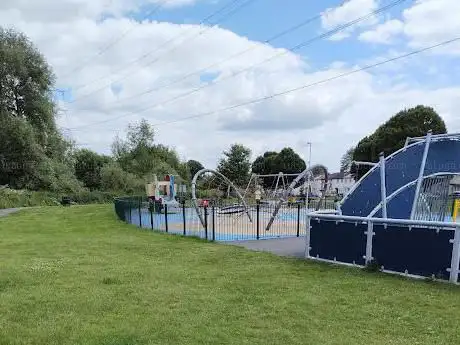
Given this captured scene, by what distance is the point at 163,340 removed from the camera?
578cm

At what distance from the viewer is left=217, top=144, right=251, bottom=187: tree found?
83.9m


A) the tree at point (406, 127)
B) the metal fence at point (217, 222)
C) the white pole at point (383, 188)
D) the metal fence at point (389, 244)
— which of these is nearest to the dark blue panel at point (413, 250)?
the metal fence at point (389, 244)

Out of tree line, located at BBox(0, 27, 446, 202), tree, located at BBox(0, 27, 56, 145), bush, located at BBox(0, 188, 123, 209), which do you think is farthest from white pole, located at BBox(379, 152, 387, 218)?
tree, located at BBox(0, 27, 56, 145)

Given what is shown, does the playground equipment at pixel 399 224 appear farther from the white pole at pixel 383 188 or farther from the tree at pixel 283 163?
the tree at pixel 283 163

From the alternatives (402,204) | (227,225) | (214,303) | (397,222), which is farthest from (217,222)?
(214,303)

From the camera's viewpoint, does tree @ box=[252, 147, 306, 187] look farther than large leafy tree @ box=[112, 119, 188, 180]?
Yes

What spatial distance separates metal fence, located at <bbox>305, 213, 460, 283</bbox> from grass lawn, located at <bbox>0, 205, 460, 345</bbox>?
0.44m

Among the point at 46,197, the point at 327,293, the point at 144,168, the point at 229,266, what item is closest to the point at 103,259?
the point at 229,266

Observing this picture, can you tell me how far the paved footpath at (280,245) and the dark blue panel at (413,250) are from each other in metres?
2.83

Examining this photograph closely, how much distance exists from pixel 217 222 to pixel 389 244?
1587 cm

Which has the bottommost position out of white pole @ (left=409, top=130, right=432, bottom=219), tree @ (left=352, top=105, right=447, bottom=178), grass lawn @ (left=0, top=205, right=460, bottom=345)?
grass lawn @ (left=0, top=205, right=460, bottom=345)

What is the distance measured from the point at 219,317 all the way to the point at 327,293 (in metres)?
2.23

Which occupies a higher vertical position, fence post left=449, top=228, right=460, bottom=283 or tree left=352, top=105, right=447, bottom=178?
tree left=352, top=105, right=447, bottom=178

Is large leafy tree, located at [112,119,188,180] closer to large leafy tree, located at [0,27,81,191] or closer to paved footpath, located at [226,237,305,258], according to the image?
large leafy tree, located at [0,27,81,191]
